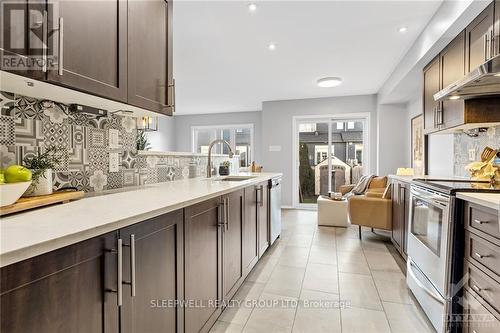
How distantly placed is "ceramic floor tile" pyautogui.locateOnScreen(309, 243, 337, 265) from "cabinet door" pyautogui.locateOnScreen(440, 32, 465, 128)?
1813 mm

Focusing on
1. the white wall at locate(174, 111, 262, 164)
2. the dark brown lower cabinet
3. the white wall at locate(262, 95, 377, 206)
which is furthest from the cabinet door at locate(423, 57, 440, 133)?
the white wall at locate(174, 111, 262, 164)

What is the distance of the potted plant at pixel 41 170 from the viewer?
114 centimetres

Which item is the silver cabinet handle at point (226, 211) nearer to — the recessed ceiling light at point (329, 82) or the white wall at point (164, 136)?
the recessed ceiling light at point (329, 82)

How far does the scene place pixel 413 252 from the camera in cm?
219

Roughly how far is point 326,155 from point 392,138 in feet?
4.60

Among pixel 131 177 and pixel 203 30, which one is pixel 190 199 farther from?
pixel 203 30

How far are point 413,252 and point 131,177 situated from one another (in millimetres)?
2368

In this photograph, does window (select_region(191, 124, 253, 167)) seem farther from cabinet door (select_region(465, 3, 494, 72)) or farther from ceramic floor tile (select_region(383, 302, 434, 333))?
ceramic floor tile (select_region(383, 302, 434, 333))

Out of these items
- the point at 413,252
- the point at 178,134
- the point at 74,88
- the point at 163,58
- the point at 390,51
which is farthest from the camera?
the point at 178,134

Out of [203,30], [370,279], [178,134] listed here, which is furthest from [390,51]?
[178,134]

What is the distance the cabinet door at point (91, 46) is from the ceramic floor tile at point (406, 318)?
88.3 inches

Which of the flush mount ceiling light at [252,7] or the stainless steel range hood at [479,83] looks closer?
the stainless steel range hood at [479,83]

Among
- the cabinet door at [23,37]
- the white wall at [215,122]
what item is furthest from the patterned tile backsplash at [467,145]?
the white wall at [215,122]

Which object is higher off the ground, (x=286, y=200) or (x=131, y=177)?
(x=131, y=177)
